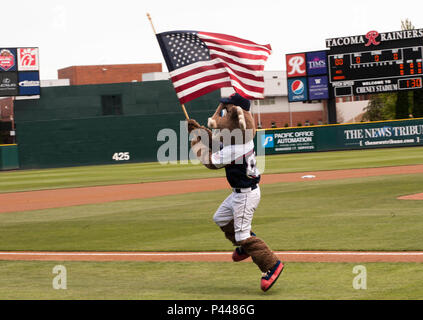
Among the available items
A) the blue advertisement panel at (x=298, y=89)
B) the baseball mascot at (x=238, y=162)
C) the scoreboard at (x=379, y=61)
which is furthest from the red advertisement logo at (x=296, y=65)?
the baseball mascot at (x=238, y=162)

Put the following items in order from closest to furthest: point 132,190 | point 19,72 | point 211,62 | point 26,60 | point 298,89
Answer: point 211,62 < point 132,190 < point 298,89 < point 19,72 < point 26,60

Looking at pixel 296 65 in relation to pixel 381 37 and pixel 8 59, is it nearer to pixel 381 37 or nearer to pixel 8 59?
pixel 381 37

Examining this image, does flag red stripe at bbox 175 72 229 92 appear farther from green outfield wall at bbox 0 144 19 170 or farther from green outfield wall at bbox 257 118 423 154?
green outfield wall at bbox 0 144 19 170

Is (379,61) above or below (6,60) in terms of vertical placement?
below

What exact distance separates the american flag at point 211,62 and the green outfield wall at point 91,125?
42.9m

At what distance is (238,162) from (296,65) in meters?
39.7

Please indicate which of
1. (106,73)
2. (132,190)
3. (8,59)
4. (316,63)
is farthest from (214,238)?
(106,73)

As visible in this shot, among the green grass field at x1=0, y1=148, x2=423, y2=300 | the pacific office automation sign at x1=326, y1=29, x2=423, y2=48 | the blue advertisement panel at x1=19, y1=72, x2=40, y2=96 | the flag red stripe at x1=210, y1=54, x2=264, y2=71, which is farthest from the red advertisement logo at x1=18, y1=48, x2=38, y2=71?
the flag red stripe at x1=210, y1=54, x2=264, y2=71

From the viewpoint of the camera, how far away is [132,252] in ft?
34.2

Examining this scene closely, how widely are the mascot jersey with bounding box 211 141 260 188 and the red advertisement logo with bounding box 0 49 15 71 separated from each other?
1878 inches

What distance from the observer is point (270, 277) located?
23.2ft

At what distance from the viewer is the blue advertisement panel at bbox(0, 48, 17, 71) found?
171 ft

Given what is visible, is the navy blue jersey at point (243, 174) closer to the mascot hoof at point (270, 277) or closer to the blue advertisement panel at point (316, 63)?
the mascot hoof at point (270, 277)
